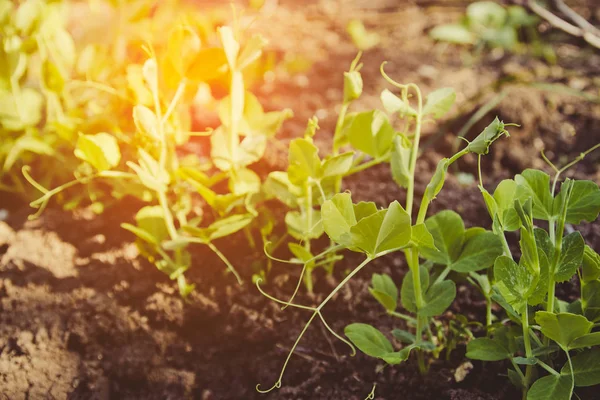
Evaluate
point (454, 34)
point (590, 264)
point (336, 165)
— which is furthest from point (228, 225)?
point (454, 34)

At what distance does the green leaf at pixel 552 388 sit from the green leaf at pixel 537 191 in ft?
0.68

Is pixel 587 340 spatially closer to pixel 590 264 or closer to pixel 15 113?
pixel 590 264

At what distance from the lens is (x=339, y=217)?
28.0 inches

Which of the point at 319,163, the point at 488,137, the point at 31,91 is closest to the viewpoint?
the point at 488,137

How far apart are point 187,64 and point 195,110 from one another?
0.56m

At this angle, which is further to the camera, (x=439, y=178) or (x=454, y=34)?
(x=454, y=34)

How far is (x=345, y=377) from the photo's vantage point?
0.92 meters

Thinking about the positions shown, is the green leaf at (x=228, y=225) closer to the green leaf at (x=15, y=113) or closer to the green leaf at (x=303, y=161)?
the green leaf at (x=303, y=161)

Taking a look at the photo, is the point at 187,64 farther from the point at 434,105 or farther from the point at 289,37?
the point at 289,37

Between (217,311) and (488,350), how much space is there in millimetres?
493

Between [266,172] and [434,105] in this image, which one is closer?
[434,105]

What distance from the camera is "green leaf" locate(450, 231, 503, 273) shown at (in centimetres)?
78

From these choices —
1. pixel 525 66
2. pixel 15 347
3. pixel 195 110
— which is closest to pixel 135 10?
pixel 195 110

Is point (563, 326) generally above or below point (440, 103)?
below
